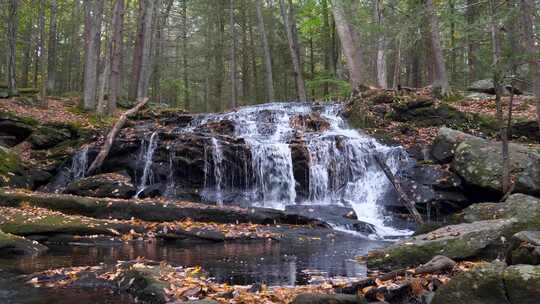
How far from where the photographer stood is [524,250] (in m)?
5.15

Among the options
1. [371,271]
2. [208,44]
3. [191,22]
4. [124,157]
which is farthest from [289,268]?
[191,22]

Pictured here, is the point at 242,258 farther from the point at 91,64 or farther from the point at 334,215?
the point at 91,64

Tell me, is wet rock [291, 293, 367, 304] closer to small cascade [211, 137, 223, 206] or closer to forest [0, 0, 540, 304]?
forest [0, 0, 540, 304]

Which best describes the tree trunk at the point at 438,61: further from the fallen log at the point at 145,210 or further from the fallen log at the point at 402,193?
the fallen log at the point at 145,210

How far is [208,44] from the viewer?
30.1 metres

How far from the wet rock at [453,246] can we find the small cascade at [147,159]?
8.85 meters

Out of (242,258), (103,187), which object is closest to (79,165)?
(103,187)

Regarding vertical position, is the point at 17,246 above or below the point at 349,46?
below

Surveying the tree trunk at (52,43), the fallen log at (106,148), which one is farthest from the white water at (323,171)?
the tree trunk at (52,43)

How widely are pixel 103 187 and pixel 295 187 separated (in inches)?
217

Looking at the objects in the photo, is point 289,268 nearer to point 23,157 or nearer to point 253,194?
point 253,194

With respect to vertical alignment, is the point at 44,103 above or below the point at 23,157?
above

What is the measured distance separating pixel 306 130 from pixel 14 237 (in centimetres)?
1063

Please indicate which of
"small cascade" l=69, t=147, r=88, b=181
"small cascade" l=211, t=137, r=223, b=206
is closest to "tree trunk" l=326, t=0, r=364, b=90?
"small cascade" l=211, t=137, r=223, b=206
